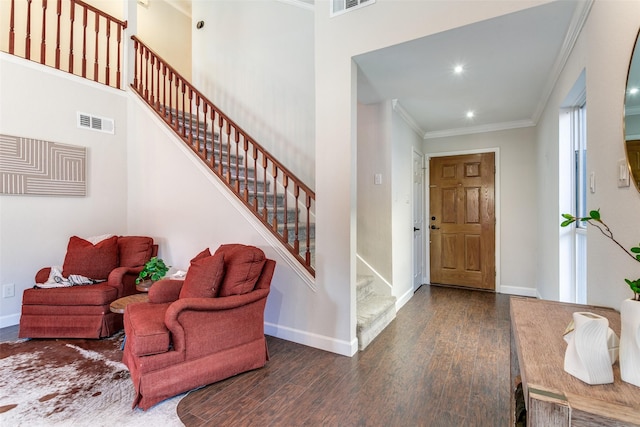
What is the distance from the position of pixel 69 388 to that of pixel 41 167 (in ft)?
8.06

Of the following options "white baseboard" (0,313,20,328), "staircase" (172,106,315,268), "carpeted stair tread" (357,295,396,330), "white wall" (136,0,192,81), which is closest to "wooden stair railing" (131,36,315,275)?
"staircase" (172,106,315,268)

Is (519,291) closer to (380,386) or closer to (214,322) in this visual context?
(380,386)

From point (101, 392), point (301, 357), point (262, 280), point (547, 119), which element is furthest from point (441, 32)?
point (101, 392)

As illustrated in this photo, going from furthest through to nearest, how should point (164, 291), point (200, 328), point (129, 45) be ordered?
point (129, 45) → point (164, 291) → point (200, 328)

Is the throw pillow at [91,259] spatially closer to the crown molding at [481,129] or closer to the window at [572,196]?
the window at [572,196]

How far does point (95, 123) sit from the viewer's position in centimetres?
375

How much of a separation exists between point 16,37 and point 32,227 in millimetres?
2651

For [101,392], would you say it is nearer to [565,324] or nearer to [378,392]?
[378,392]

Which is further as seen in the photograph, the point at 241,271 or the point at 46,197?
the point at 46,197

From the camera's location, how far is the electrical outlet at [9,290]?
3115mm

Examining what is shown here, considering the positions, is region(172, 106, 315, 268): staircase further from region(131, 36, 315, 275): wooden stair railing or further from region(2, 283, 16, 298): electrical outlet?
region(2, 283, 16, 298): electrical outlet

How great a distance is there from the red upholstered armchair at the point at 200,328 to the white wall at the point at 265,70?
198 cm

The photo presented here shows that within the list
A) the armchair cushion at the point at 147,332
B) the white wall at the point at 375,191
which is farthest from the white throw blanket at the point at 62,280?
the white wall at the point at 375,191

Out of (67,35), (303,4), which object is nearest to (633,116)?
(303,4)
